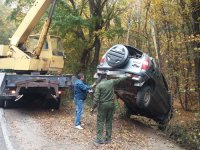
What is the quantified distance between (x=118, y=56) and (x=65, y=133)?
2665mm

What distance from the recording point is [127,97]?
1127 cm

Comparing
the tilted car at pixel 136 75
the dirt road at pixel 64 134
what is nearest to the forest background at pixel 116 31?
the tilted car at pixel 136 75

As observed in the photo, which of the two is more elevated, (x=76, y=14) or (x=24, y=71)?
(x=76, y=14)

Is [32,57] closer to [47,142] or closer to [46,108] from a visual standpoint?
[46,108]

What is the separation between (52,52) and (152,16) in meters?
9.95

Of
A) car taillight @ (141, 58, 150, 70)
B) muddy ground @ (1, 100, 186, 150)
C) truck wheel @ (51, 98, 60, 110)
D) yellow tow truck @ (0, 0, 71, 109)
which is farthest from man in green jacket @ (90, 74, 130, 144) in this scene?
truck wheel @ (51, 98, 60, 110)

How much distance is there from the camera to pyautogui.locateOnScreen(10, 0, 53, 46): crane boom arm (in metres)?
13.9

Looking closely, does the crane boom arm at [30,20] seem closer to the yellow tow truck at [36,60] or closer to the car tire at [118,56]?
the yellow tow truck at [36,60]

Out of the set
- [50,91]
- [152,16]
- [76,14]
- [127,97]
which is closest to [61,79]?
[50,91]

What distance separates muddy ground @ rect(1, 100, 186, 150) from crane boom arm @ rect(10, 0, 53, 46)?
2868 mm

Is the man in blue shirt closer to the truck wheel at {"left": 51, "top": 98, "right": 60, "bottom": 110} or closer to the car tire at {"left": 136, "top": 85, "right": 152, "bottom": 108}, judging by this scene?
the car tire at {"left": 136, "top": 85, "right": 152, "bottom": 108}

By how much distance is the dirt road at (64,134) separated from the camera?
8.95 metres

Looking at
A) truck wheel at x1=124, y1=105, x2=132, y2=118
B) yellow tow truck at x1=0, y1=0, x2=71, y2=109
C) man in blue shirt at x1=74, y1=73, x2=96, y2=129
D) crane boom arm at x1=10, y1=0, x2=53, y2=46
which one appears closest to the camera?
man in blue shirt at x1=74, y1=73, x2=96, y2=129

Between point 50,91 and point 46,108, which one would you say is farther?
point 46,108
